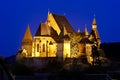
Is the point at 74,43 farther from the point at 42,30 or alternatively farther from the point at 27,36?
the point at 27,36

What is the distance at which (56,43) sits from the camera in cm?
6488

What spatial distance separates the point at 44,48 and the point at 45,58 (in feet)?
13.1

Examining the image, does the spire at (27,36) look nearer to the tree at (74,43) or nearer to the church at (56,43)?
the church at (56,43)

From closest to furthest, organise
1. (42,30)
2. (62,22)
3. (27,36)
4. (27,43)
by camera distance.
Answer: (42,30)
(27,43)
(27,36)
(62,22)

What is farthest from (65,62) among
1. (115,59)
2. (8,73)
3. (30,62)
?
(8,73)

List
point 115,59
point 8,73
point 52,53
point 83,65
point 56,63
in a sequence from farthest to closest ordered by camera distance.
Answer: point 115,59 < point 52,53 < point 56,63 < point 83,65 < point 8,73

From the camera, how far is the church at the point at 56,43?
6306cm

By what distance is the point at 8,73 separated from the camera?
4.15 meters

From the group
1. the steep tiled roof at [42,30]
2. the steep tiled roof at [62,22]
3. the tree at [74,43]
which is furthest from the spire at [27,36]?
the tree at [74,43]

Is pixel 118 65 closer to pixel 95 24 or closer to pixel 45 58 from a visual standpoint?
pixel 45 58

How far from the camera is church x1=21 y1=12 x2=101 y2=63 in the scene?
63062mm

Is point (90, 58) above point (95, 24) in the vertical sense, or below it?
below

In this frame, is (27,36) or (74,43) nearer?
(74,43)

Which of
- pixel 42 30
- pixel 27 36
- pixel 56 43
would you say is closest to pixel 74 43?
pixel 56 43
